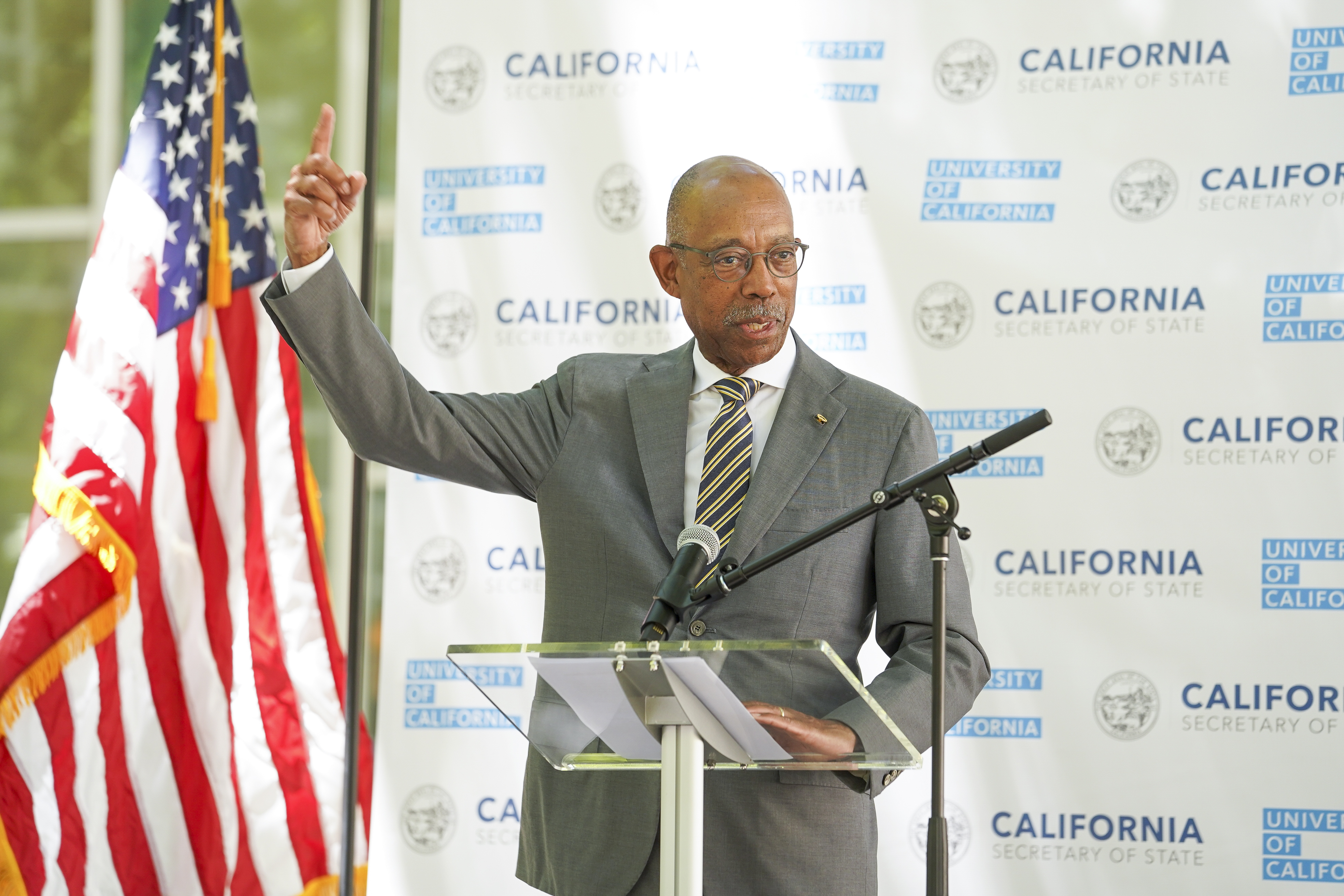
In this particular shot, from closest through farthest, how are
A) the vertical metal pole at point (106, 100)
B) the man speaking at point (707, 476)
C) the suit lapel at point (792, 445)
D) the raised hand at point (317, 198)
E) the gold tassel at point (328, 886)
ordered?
the raised hand at point (317, 198) → the man speaking at point (707, 476) → the suit lapel at point (792, 445) → the gold tassel at point (328, 886) → the vertical metal pole at point (106, 100)

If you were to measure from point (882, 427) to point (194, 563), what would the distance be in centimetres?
231

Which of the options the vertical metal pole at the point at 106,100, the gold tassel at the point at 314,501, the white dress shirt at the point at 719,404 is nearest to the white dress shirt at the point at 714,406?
the white dress shirt at the point at 719,404

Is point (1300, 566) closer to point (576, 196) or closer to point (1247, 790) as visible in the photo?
point (1247, 790)

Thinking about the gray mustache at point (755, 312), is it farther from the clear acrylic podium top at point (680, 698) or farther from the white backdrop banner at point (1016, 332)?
the white backdrop banner at point (1016, 332)

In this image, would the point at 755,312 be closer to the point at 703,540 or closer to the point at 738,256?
the point at 738,256

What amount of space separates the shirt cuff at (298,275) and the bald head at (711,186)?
2.22 feet

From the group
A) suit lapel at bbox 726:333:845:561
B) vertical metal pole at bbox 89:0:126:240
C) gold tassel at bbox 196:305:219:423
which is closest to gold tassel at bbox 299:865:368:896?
gold tassel at bbox 196:305:219:423

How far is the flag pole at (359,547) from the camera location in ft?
11.4

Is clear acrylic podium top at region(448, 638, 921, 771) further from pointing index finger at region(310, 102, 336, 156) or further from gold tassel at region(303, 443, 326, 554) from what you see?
gold tassel at region(303, 443, 326, 554)

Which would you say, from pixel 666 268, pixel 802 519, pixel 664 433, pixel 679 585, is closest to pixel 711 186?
pixel 666 268

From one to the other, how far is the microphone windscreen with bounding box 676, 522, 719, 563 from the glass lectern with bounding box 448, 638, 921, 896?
7.2 inches

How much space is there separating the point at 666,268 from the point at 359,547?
1.62 meters

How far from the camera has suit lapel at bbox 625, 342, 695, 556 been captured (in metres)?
2.19

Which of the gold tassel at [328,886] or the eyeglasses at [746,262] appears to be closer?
the eyeglasses at [746,262]
